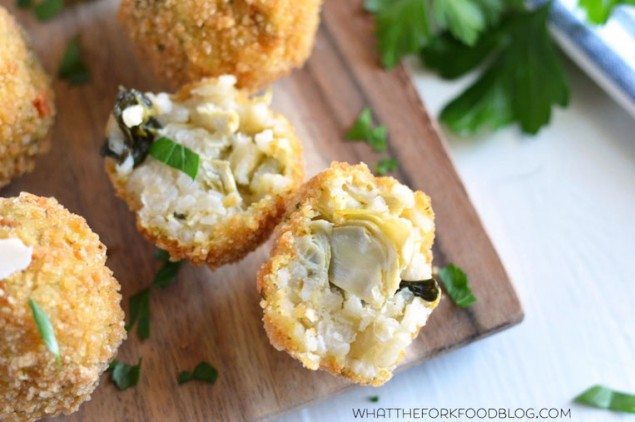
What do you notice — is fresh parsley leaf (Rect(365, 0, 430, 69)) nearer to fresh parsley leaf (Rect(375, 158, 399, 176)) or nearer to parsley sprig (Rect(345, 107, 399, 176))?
parsley sprig (Rect(345, 107, 399, 176))

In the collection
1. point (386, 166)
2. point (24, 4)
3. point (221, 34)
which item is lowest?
point (386, 166)

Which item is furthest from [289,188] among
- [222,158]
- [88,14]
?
[88,14]


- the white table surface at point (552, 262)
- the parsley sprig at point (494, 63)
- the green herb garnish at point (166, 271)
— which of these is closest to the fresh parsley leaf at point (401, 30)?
the parsley sprig at point (494, 63)

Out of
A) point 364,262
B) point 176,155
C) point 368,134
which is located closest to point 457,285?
point 364,262

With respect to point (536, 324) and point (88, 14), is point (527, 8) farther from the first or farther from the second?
point (88, 14)

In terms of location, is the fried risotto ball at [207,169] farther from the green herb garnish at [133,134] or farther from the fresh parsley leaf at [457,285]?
the fresh parsley leaf at [457,285]

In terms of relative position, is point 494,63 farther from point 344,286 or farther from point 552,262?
point 344,286
